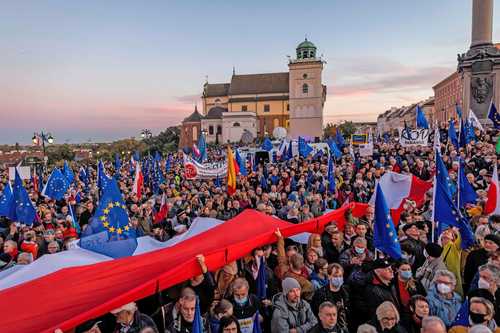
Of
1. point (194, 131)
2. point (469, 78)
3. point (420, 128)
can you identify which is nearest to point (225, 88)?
point (194, 131)

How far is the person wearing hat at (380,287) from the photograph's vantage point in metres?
4.96

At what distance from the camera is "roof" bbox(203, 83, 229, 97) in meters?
98.2

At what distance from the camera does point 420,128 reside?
18.9 metres

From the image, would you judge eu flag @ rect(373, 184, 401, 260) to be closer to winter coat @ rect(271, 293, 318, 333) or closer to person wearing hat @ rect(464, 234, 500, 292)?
person wearing hat @ rect(464, 234, 500, 292)

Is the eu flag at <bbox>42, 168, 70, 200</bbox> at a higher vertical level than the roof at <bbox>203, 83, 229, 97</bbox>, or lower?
lower

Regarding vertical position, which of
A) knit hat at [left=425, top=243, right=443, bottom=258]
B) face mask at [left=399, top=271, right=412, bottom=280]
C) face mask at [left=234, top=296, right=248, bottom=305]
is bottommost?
face mask at [left=234, top=296, right=248, bottom=305]

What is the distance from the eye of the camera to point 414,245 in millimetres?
6496

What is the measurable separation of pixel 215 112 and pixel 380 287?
8652 cm

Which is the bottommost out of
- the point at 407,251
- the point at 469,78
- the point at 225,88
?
the point at 407,251

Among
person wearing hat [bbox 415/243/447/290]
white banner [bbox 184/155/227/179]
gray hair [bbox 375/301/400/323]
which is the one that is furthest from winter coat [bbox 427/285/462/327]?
white banner [bbox 184/155/227/179]

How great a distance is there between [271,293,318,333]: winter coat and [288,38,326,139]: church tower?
76204mm

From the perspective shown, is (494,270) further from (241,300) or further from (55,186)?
(55,186)

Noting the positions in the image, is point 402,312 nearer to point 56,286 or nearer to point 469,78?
point 56,286

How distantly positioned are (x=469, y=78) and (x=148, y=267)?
27.8m
